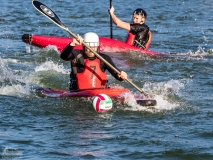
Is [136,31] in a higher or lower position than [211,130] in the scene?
higher

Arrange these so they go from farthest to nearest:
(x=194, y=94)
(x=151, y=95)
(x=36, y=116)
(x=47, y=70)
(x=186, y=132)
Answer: (x=47, y=70) → (x=194, y=94) → (x=151, y=95) → (x=36, y=116) → (x=186, y=132)

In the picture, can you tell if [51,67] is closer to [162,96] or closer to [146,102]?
[162,96]

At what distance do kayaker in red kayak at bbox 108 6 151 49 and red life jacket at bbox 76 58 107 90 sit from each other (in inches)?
170

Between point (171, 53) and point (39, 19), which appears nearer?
point (171, 53)

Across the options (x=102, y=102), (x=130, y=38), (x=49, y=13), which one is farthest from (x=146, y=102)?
(x=130, y=38)

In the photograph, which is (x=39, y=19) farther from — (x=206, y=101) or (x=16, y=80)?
(x=206, y=101)

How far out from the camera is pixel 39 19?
21453 mm

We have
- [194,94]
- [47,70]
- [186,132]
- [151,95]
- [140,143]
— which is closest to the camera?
[140,143]

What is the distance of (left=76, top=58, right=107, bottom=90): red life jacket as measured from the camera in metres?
10.5

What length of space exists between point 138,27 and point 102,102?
5642mm

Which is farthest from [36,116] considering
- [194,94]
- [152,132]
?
[194,94]

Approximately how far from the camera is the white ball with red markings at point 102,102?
9875 mm

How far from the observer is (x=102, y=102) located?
389 inches

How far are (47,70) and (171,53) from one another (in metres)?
3.77
